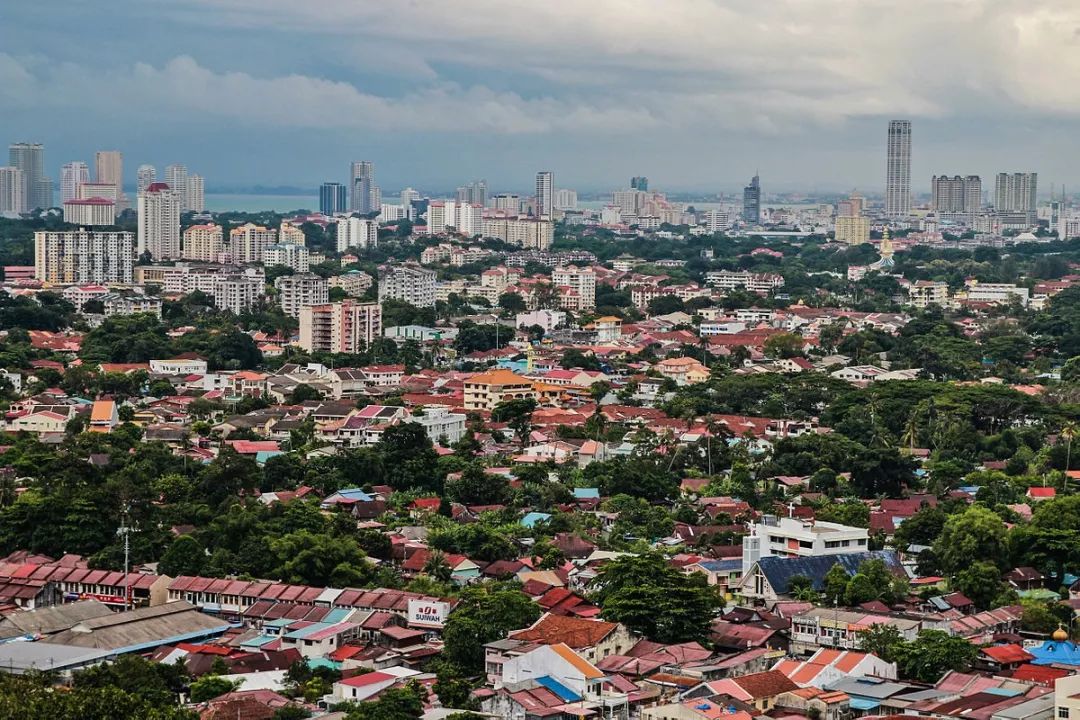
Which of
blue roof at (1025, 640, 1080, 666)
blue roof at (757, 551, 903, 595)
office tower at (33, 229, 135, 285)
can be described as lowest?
blue roof at (1025, 640, 1080, 666)

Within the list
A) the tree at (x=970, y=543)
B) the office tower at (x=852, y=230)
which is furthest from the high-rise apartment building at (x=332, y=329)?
the office tower at (x=852, y=230)

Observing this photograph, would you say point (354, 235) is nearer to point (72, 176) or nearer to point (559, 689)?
point (72, 176)

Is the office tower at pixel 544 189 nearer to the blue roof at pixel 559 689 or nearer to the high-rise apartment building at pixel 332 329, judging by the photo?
the high-rise apartment building at pixel 332 329

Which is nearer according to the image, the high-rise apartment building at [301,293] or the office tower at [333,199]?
the high-rise apartment building at [301,293]

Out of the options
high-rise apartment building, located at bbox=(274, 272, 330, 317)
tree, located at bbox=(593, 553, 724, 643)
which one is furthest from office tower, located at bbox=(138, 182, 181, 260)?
tree, located at bbox=(593, 553, 724, 643)

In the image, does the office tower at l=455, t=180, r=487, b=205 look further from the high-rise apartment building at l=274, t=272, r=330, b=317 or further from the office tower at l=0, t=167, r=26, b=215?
the high-rise apartment building at l=274, t=272, r=330, b=317

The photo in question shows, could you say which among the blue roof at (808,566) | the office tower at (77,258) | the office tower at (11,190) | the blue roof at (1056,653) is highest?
the office tower at (11,190)

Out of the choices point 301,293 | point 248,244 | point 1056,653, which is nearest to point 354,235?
point 248,244
